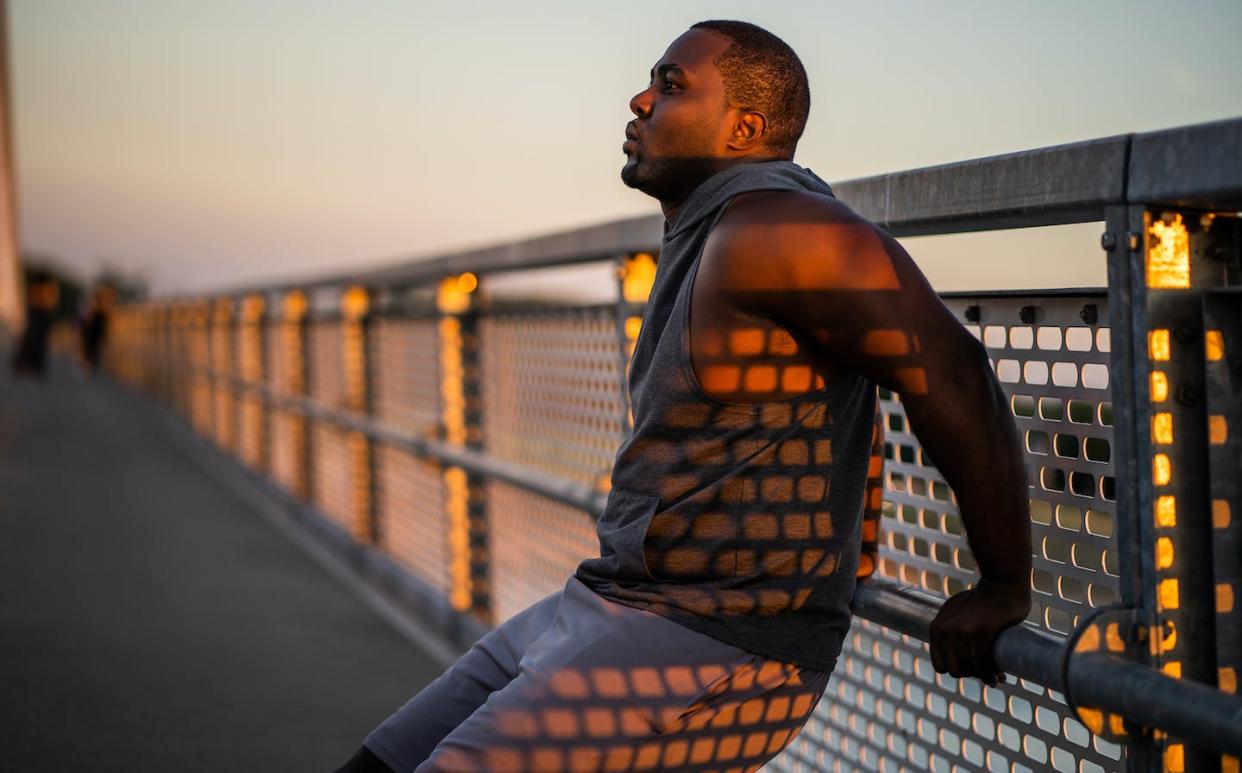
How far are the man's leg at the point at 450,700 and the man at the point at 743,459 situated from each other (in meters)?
0.19

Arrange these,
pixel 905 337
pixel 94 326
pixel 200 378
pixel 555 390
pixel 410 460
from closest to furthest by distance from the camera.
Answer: pixel 905 337 → pixel 555 390 → pixel 410 460 → pixel 200 378 → pixel 94 326

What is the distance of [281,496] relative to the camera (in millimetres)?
10070

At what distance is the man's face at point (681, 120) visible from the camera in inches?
82.0

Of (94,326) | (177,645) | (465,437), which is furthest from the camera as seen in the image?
(94,326)

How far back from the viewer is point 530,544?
195 inches

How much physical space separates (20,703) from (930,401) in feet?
13.4

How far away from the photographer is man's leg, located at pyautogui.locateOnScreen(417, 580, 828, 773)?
77.7 inches

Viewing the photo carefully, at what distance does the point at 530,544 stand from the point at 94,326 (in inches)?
1225

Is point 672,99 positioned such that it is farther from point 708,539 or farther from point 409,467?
point 409,467

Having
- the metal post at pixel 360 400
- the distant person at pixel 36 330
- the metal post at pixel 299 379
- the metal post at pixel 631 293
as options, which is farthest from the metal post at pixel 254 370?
the distant person at pixel 36 330

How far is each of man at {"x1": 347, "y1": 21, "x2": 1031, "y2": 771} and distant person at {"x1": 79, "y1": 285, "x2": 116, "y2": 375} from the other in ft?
110

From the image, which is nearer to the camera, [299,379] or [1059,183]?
[1059,183]

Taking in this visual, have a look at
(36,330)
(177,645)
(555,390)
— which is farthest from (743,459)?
(36,330)

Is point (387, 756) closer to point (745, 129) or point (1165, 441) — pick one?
point (745, 129)
